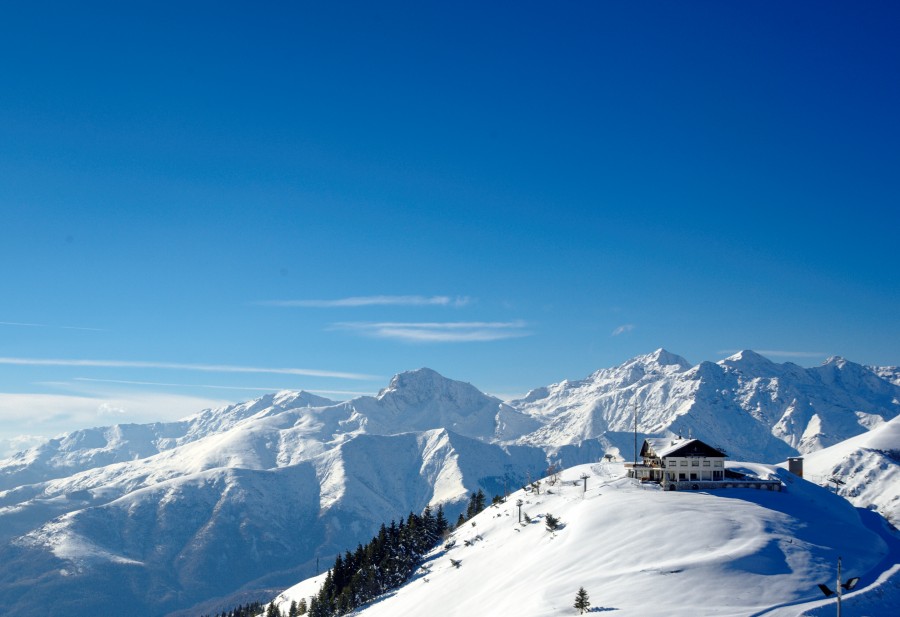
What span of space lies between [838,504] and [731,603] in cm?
6016

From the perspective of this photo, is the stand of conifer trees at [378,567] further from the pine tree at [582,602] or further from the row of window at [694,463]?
the pine tree at [582,602]

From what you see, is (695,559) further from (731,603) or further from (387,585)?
(387,585)

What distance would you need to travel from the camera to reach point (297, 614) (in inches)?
5266

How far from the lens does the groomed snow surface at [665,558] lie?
61.1 metres

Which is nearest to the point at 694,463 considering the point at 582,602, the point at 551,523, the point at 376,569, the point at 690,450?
the point at 690,450

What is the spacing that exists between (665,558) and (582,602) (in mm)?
14681

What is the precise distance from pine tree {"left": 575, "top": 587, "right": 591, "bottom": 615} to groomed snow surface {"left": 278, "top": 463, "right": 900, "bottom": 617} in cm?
75

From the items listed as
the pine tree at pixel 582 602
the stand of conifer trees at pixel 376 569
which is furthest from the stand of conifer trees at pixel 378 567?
the pine tree at pixel 582 602

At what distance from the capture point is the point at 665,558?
233ft

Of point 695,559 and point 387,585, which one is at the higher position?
point 695,559

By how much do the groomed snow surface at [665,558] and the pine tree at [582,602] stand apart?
75 centimetres

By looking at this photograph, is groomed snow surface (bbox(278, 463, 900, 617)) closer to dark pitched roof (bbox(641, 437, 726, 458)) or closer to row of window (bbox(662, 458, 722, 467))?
row of window (bbox(662, 458, 722, 467))

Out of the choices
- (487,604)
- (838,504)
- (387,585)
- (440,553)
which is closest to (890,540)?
(838,504)

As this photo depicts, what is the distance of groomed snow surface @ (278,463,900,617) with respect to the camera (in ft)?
200
